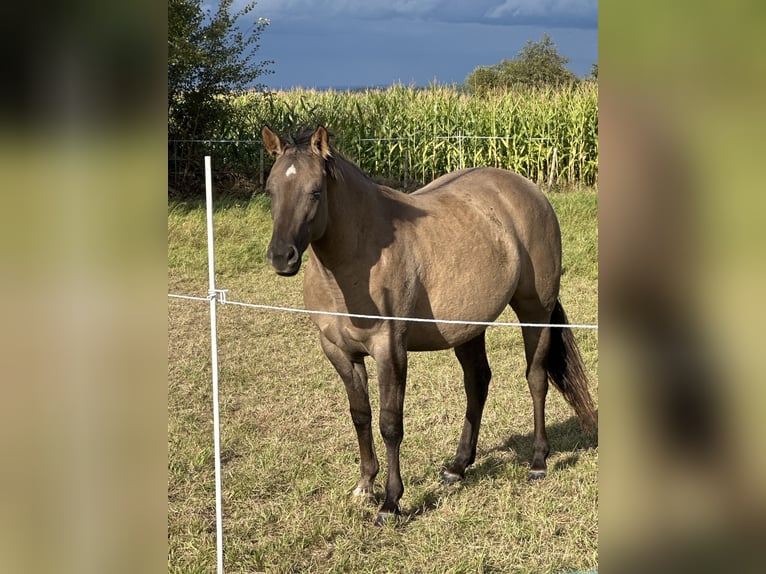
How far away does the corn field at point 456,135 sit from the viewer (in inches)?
659

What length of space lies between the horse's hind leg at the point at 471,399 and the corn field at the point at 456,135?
38.8ft

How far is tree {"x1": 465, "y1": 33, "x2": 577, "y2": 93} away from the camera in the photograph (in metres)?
55.5

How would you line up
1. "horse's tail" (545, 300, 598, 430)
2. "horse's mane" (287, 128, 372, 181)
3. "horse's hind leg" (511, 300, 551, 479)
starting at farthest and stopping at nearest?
1. "horse's tail" (545, 300, 598, 430)
2. "horse's hind leg" (511, 300, 551, 479)
3. "horse's mane" (287, 128, 372, 181)

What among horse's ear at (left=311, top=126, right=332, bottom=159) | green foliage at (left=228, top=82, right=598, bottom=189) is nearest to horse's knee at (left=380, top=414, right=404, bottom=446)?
horse's ear at (left=311, top=126, right=332, bottom=159)

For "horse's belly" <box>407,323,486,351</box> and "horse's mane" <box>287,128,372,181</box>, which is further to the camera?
"horse's belly" <box>407,323,486,351</box>

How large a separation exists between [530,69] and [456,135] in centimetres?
4254

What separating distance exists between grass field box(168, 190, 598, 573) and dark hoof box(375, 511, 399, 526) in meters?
0.05

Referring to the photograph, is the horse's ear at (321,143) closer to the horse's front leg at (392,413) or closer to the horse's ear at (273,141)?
the horse's ear at (273,141)

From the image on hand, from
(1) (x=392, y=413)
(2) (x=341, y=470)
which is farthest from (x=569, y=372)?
(2) (x=341, y=470)

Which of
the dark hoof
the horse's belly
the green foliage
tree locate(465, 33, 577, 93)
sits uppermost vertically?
tree locate(465, 33, 577, 93)

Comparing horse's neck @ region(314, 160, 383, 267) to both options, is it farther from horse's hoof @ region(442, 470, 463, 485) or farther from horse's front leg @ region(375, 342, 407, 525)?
horse's hoof @ region(442, 470, 463, 485)
